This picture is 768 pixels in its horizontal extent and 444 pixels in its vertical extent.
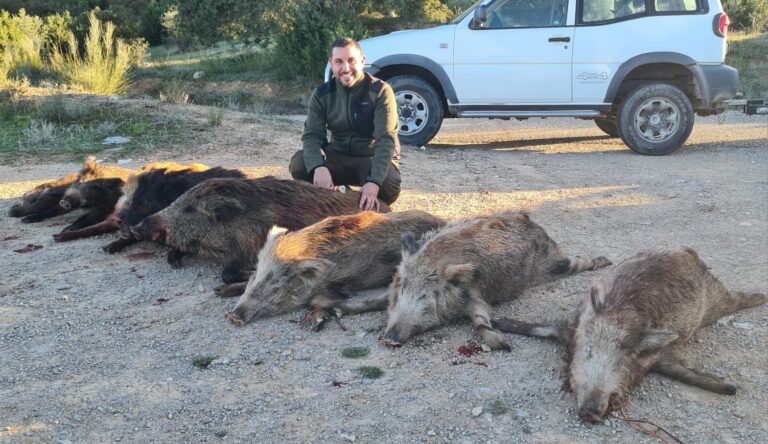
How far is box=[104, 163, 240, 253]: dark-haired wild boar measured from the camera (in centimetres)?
662

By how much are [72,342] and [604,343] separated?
3471 mm

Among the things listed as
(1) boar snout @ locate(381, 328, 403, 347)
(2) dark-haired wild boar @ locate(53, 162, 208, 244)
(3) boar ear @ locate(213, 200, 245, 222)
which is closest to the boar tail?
(1) boar snout @ locate(381, 328, 403, 347)

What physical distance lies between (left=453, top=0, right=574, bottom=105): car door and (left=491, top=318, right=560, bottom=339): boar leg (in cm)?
652

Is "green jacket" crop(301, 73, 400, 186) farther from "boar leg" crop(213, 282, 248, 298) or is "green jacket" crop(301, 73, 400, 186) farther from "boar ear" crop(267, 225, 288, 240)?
"boar leg" crop(213, 282, 248, 298)

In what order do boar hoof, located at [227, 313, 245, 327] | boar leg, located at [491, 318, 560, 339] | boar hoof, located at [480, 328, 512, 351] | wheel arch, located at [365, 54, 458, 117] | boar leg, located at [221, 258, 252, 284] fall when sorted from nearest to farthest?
boar hoof, located at [480, 328, 512, 351], boar leg, located at [491, 318, 560, 339], boar hoof, located at [227, 313, 245, 327], boar leg, located at [221, 258, 252, 284], wheel arch, located at [365, 54, 458, 117]

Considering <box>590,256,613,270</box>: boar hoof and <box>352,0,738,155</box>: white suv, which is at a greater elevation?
<box>352,0,738,155</box>: white suv

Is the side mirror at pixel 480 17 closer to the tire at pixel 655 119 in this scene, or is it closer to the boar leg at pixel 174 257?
the tire at pixel 655 119

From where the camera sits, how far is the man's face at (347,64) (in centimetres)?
621

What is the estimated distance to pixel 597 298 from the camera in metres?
4.30

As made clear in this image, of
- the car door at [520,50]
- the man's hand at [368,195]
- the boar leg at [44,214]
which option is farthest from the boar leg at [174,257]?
the car door at [520,50]

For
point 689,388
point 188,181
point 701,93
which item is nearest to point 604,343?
point 689,388

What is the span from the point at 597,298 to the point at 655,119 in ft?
23.0

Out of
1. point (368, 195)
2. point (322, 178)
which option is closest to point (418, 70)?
point (322, 178)

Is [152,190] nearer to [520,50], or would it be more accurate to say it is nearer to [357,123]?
[357,123]
